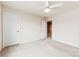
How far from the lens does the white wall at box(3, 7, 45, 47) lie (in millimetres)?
4587

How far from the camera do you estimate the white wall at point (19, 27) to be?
4587 mm

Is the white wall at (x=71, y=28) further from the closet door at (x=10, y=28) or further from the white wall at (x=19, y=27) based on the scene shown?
the closet door at (x=10, y=28)

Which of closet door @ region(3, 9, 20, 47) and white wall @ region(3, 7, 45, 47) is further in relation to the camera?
white wall @ region(3, 7, 45, 47)

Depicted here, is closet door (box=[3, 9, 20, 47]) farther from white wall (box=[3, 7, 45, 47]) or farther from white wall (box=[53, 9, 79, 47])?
white wall (box=[53, 9, 79, 47])

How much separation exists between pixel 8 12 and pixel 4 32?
1.12m

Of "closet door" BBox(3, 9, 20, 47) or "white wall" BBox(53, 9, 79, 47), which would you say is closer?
"closet door" BBox(3, 9, 20, 47)

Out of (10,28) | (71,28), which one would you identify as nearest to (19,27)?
(10,28)

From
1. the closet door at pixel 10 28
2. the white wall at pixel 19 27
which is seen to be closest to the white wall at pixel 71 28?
the white wall at pixel 19 27

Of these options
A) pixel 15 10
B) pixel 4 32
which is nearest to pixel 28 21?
pixel 15 10

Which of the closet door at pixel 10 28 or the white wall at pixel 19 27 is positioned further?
the white wall at pixel 19 27

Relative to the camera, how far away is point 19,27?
5.43m


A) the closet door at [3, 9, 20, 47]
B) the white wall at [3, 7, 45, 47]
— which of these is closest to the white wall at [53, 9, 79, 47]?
the white wall at [3, 7, 45, 47]

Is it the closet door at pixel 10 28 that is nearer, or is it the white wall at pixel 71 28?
the closet door at pixel 10 28

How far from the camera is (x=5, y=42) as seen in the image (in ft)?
14.7
